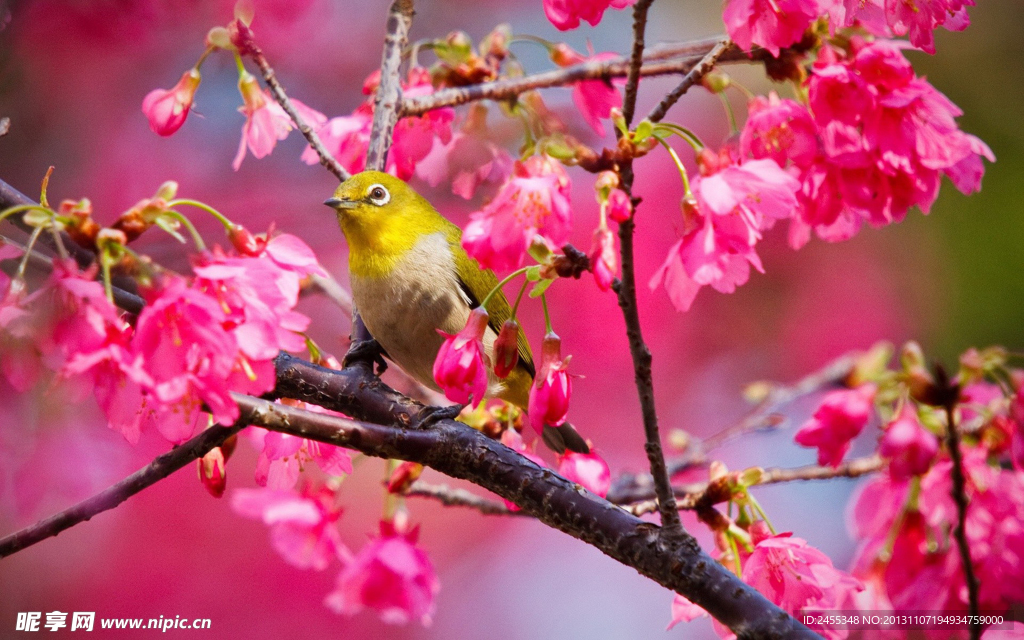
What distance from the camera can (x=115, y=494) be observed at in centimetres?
118

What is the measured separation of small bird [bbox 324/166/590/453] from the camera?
2.01m

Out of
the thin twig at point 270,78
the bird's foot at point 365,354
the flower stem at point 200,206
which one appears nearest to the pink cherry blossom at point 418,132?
the thin twig at point 270,78

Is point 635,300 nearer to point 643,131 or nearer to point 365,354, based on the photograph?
point 643,131

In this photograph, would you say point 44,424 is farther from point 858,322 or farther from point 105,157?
point 858,322

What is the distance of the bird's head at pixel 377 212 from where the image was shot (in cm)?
196

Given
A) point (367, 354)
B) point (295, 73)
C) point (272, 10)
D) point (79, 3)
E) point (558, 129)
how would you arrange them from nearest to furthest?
point (367, 354)
point (558, 129)
point (79, 3)
point (272, 10)
point (295, 73)

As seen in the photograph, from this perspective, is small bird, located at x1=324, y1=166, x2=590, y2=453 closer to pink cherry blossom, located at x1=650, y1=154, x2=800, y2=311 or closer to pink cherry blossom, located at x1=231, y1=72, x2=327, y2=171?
pink cherry blossom, located at x1=231, y1=72, x2=327, y2=171

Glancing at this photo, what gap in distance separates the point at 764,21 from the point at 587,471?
891 millimetres

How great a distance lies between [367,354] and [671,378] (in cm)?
256

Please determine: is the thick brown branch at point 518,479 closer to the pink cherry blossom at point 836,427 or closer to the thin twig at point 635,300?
the thin twig at point 635,300

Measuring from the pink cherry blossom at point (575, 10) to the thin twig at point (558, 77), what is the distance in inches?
20.3

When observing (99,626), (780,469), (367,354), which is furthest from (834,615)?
(99,626)

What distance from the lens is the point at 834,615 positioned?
148 centimetres

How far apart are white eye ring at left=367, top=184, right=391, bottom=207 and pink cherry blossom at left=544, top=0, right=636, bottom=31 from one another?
2.35 feet
